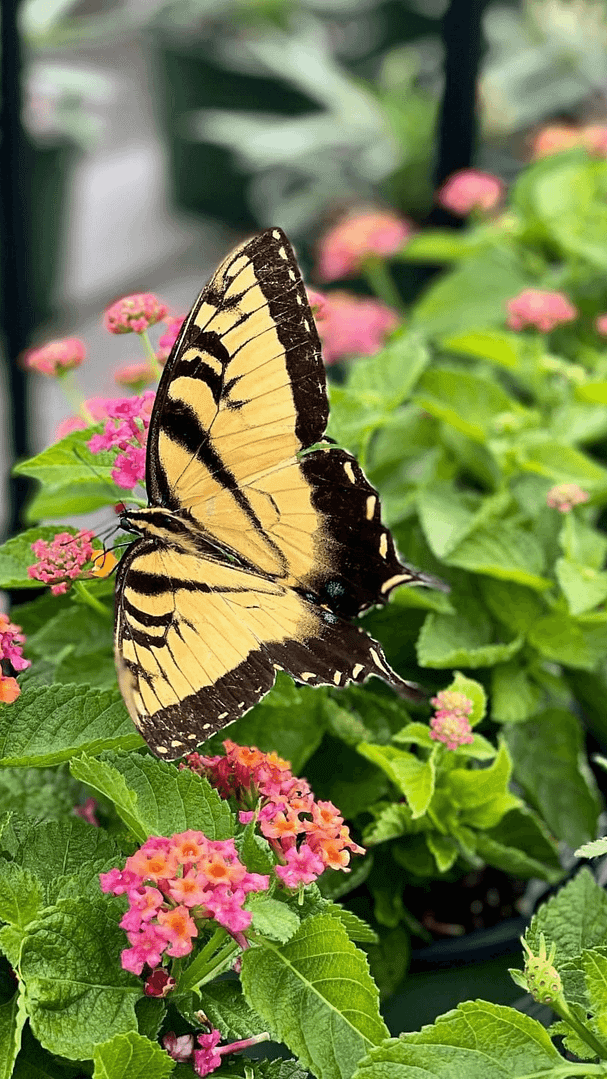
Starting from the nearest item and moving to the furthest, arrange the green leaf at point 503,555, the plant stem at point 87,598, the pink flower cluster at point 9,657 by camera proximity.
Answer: the pink flower cluster at point 9,657, the plant stem at point 87,598, the green leaf at point 503,555

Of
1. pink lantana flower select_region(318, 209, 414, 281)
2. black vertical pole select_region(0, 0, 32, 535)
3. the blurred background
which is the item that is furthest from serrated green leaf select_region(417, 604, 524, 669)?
the blurred background

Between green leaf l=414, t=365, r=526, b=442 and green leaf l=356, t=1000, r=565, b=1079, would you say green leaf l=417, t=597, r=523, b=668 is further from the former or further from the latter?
green leaf l=356, t=1000, r=565, b=1079

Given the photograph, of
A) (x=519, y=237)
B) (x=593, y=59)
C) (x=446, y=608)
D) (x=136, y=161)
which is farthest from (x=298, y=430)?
(x=136, y=161)

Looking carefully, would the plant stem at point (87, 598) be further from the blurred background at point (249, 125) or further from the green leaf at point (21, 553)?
the blurred background at point (249, 125)

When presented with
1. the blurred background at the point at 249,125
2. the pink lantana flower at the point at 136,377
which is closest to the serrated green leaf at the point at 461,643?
the pink lantana flower at the point at 136,377

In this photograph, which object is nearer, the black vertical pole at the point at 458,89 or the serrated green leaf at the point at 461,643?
the serrated green leaf at the point at 461,643

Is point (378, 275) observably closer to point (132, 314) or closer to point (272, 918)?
point (132, 314)
